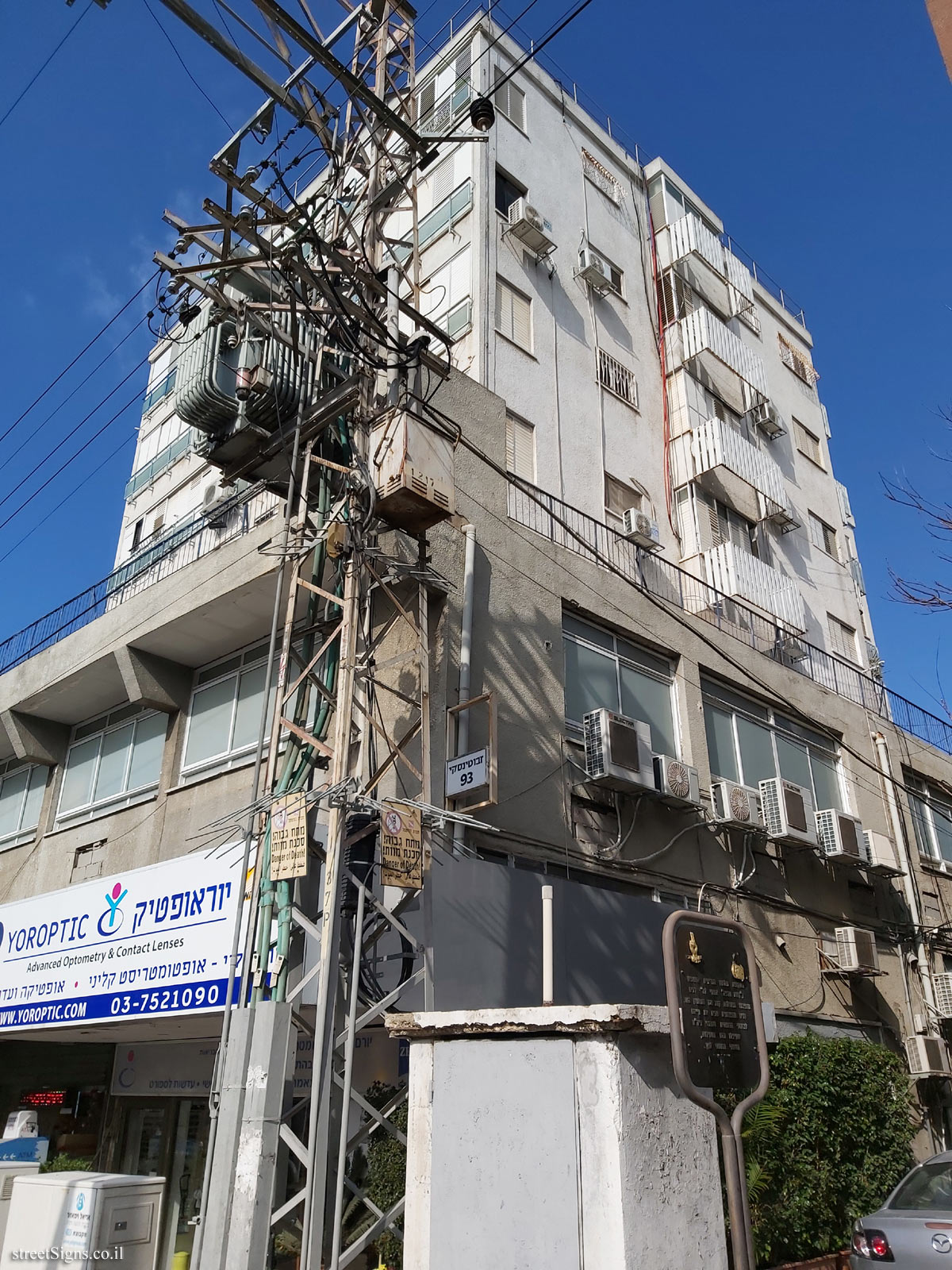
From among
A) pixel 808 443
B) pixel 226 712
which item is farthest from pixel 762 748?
pixel 808 443

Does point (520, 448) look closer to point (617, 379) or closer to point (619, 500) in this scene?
point (619, 500)

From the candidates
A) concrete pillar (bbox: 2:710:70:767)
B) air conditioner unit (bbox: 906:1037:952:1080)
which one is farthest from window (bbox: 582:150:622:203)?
air conditioner unit (bbox: 906:1037:952:1080)

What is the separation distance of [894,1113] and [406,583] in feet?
28.0

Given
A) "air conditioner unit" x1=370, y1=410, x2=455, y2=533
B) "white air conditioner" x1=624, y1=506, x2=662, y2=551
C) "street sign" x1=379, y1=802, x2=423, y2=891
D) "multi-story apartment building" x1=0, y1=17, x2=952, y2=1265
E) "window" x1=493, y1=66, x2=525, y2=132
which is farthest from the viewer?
"window" x1=493, y1=66, x2=525, y2=132

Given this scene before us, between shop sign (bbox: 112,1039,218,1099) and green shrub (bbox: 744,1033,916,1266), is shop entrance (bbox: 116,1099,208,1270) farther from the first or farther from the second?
green shrub (bbox: 744,1033,916,1266)

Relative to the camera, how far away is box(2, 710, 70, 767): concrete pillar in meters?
15.8

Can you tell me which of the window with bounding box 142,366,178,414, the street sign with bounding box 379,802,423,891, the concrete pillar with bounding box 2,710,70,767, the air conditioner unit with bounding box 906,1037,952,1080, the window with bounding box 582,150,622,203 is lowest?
the air conditioner unit with bounding box 906,1037,952,1080

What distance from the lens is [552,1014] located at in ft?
15.7

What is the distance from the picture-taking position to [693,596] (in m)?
16.8

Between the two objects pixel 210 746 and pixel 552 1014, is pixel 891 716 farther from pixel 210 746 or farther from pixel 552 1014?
pixel 552 1014

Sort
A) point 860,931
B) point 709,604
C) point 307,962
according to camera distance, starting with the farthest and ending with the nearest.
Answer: point 709,604, point 860,931, point 307,962

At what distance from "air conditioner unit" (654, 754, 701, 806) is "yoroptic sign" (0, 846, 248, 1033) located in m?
5.60

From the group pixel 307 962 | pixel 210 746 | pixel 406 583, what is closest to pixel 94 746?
pixel 210 746

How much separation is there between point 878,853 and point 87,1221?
41.8ft
